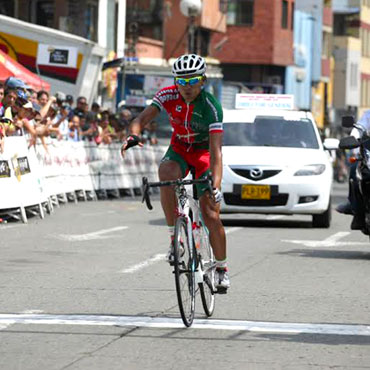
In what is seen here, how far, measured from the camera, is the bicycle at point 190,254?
9180mm

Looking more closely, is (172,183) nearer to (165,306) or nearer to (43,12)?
(165,306)

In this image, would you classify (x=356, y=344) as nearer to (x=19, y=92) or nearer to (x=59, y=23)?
(x=19, y=92)

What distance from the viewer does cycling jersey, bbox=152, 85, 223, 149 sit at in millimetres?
9758

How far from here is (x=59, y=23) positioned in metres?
42.8

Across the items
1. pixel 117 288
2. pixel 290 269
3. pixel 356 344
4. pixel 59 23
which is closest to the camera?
pixel 356 344

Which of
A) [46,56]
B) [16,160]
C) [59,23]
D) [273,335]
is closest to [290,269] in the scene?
[273,335]

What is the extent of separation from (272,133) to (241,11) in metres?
49.3

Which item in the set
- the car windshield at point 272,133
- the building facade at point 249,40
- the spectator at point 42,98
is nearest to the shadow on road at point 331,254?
the car windshield at point 272,133

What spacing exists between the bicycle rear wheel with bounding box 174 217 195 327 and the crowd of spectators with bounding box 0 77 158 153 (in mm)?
10523

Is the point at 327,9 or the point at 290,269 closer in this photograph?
the point at 290,269

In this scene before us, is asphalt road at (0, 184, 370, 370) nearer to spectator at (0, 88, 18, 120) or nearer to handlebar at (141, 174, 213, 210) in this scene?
handlebar at (141, 174, 213, 210)

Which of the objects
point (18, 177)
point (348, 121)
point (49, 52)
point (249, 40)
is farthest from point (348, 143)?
point (249, 40)

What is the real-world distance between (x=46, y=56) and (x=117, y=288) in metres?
22.4

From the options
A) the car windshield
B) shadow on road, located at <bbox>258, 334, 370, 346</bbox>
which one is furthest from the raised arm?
the car windshield
